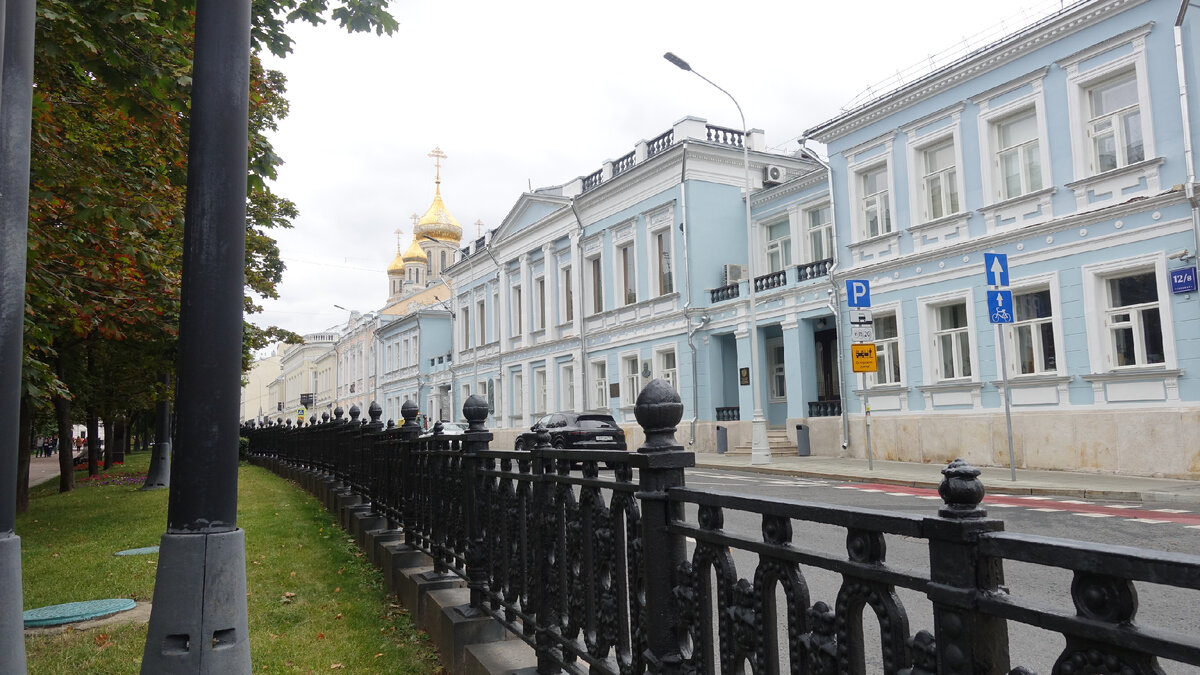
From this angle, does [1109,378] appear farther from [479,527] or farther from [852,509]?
[852,509]

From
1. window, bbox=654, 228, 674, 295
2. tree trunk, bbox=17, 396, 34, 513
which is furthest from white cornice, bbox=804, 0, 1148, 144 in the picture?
tree trunk, bbox=17, 396, 34, 513

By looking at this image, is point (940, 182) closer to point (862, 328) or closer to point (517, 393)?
point (862, 328)

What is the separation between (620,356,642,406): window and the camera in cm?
3009

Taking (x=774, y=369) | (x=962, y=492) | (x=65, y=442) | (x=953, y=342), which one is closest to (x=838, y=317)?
(x=953, y=342)

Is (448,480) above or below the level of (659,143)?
below

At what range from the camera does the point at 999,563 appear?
1.48m

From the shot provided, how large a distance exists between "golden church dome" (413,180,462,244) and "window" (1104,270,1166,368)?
202 feet

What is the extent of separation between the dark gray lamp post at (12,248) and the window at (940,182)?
17789 mm

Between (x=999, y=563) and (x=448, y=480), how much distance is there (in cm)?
408

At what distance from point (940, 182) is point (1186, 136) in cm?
544

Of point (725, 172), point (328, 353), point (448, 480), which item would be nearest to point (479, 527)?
point (448, 480)

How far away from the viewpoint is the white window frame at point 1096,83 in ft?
47.8

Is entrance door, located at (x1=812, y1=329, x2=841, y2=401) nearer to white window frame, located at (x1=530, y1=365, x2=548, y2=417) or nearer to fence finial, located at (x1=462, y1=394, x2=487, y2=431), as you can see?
white window frame, located at (x1=530, y1=365, x2=548, y2=417)

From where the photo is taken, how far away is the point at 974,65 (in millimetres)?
17516
